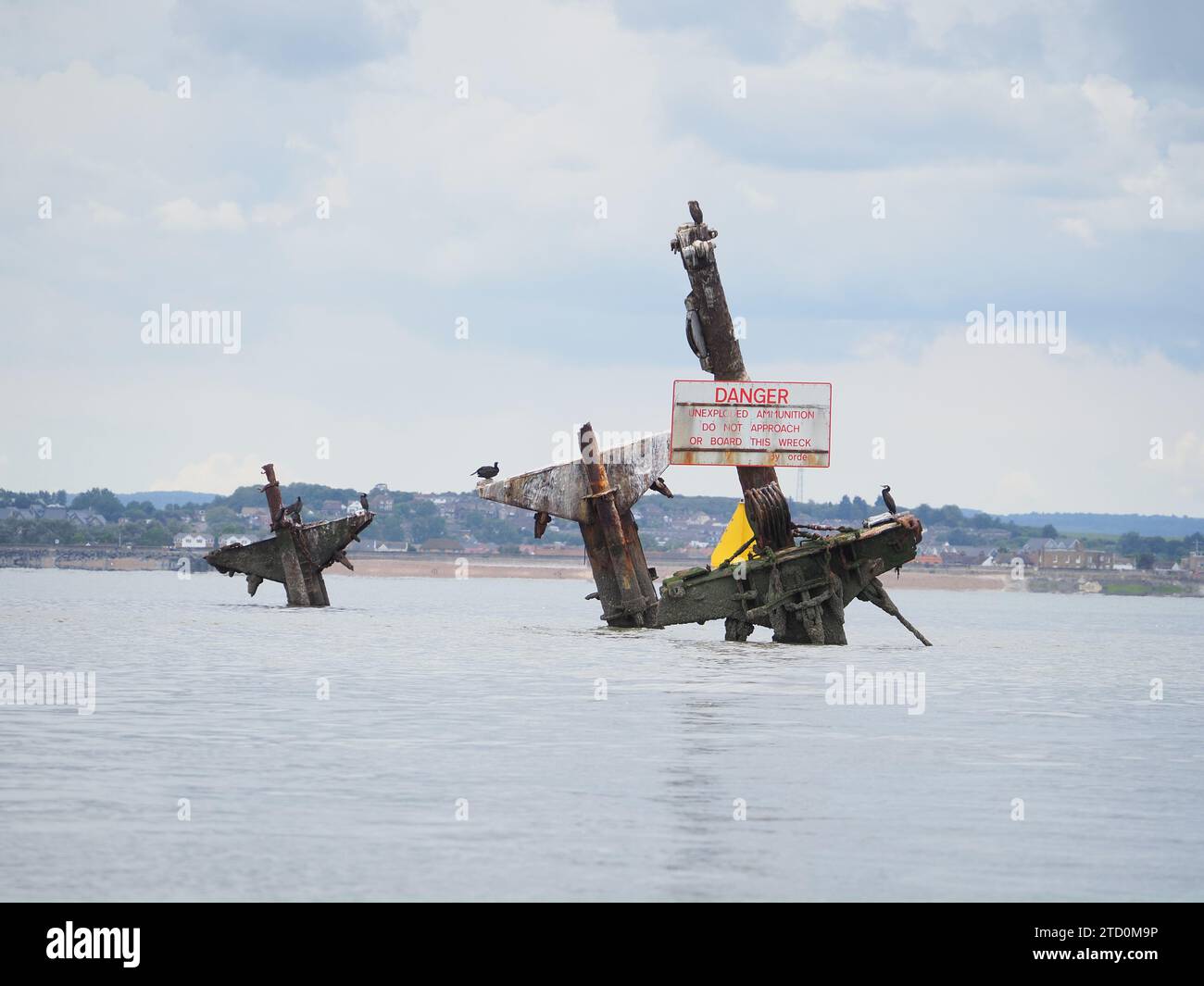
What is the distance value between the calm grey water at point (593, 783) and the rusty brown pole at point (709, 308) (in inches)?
217

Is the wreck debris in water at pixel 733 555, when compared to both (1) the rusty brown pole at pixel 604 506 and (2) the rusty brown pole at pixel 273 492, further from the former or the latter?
(2) the rusty brown pole at pixel 273 492

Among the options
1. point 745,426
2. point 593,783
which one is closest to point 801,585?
point 745,426

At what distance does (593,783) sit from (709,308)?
19257 mm

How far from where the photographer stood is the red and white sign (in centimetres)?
3694

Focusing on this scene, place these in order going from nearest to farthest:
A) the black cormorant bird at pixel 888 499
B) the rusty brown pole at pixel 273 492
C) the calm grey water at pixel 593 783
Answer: the calm grey water at pixel 593 783 < the black cormorant bird at pixel 888 499 < the rusty brown pole at pixel 273 492

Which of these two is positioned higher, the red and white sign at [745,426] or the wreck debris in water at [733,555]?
the red and white sign at [745,426]

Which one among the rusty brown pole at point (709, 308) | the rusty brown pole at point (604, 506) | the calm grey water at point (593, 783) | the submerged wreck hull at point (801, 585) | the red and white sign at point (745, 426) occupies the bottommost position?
the calm grey water at point (593, 783)

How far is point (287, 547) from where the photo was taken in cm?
5544

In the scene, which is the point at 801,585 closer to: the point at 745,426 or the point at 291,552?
the point at 745,426

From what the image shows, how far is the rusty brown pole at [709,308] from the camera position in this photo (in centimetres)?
3619

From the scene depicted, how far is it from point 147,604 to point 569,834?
65770 millimetres

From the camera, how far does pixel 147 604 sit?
78.3 m

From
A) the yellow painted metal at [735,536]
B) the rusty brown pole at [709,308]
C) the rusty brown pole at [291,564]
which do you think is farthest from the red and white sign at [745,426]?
the rusty brown pole at [291,564]
